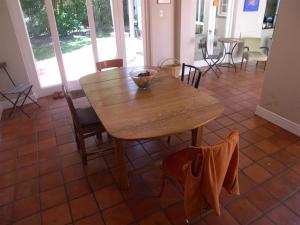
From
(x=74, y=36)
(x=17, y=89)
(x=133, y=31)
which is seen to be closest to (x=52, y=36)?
(x=74, y=36)

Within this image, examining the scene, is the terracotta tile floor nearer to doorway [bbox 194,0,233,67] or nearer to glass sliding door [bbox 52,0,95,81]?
glass sliding door [bbox 52,0,95,81]

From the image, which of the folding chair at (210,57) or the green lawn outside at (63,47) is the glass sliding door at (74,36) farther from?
the folding chair at (210,57)

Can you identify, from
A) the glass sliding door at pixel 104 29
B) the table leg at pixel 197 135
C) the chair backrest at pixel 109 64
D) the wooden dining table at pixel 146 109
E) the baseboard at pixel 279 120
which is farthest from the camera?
the glass sliding door at pixel 104 29

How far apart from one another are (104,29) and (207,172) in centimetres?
358

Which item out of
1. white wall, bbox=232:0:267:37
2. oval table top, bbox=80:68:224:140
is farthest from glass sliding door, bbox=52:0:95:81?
white wall, bbox=232:0:267:37

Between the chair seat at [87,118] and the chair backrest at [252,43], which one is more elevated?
the chair backrest at [252,43]

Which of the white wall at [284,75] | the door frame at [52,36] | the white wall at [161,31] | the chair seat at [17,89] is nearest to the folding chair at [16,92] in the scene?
the chair seat at [17,89]

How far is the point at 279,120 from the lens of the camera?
2.84 meters

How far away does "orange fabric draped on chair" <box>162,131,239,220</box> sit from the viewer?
1228mm

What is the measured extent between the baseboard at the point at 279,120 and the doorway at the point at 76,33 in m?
2.63

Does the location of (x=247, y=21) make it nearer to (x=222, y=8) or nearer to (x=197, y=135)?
(x=222, y=8)

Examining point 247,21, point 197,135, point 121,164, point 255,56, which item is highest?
point 247,21

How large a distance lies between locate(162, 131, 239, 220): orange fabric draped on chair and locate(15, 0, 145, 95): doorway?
10.8 feet

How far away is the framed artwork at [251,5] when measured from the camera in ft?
16.2
